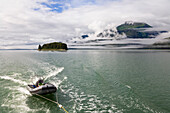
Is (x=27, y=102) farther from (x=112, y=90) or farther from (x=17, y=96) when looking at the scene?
(x=112, y=90)

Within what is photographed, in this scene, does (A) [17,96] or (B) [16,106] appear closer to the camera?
(B) [16,106]

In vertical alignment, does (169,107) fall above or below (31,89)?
below

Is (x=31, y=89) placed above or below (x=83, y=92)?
above

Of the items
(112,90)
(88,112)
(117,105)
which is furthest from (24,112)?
(112,90)

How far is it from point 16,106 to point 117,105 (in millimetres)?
14283

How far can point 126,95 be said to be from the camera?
2053 centimetres

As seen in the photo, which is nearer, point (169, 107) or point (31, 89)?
point (169, 107)

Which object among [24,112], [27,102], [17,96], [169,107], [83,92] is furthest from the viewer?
[83,92]

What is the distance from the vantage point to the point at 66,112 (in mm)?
15688

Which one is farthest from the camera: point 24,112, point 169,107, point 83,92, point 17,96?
point 83,92

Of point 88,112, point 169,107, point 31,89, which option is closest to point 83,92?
point 88,112

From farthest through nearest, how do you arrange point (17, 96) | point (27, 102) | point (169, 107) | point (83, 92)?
point (83, 92) < point (17, 96) < point (27, 102) < point (169, 107)

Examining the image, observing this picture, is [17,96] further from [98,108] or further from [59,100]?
[98,108]

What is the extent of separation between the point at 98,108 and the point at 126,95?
6.50 m
